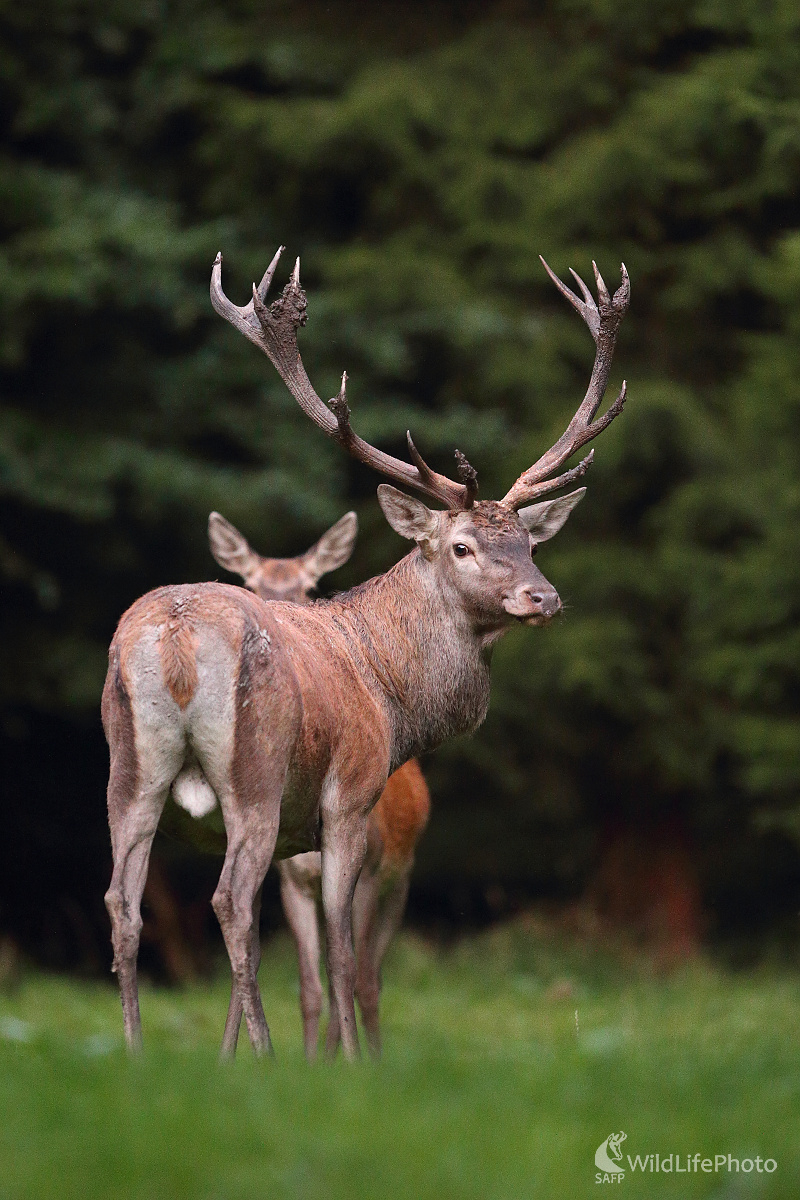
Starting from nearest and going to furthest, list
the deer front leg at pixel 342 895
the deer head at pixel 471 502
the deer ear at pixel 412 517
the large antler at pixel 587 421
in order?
the deer front leg at pixel 342 895 → the deer head at pixel 471 502 → the deer ear at pixel 412 517 → the large antler at pixel 587 421

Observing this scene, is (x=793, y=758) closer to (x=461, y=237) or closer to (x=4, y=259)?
(x=461, y=237)

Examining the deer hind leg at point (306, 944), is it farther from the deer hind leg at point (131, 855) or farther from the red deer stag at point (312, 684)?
the deer hind leg at point (131, 855)

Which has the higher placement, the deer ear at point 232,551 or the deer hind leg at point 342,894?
the deer ear at point 232,551

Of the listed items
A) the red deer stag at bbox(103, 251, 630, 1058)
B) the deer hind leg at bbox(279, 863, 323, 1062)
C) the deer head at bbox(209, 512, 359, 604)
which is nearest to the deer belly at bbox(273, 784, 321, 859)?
the red deer stag at bbox(103, 251, 630, 1058)

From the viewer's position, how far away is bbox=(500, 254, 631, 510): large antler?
6.43m

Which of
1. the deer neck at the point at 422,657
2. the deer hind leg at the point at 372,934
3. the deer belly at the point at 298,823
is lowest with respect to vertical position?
the deer hind leg at the point at 372,934

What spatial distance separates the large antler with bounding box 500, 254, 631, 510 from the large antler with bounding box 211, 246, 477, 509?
0.29 m

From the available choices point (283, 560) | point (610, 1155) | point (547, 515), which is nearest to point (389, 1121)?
point (610, 1155)

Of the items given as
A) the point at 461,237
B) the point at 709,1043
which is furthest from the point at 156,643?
the point at 461,237

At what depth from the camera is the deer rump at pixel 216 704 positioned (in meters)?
4.81

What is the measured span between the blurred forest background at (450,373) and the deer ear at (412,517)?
456cm

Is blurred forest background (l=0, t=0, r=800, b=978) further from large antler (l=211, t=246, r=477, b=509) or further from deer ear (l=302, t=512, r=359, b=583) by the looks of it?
large antler (l=211, t=246, r=477, b=509)

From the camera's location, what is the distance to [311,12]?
1436cm

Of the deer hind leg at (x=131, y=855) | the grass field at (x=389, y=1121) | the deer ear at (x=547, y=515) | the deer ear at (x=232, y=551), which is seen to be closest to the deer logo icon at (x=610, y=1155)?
the grass field at (x=389, y=1121)
